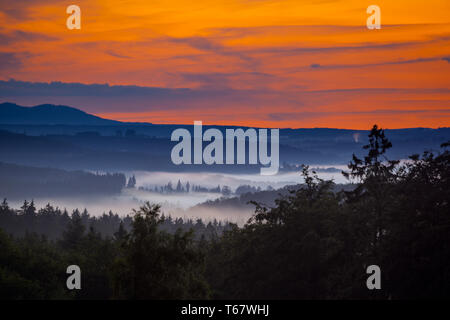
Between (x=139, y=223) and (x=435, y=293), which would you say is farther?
(x=435, y=293)

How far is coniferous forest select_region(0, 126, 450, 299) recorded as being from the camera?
93.0 ft

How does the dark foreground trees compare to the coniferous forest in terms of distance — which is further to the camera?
the dark foreground trees

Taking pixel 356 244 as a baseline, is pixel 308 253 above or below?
below

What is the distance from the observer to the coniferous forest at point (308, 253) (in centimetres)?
2836

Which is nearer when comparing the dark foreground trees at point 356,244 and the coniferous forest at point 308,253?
the coniferous forest at point 308,253

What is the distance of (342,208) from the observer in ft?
148

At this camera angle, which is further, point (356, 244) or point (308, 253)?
point (356, 244)

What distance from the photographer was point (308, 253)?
1623 inches
